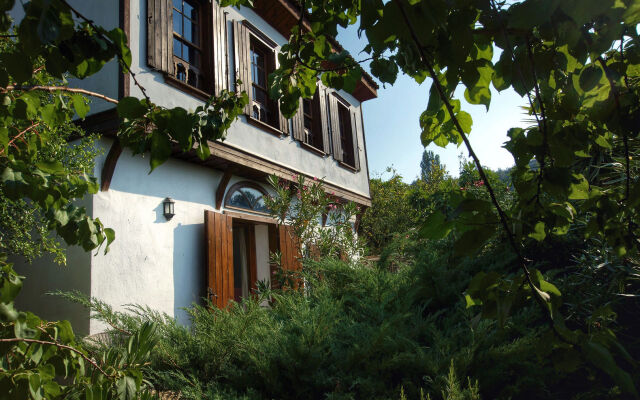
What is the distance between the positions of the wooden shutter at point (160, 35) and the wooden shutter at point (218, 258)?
6.73 feet

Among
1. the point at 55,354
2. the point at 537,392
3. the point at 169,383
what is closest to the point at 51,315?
the point at 169,383

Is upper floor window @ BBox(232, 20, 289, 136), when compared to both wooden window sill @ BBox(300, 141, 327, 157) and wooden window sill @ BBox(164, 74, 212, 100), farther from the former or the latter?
wooden window sill @ BBox(164, 74, 212, 100)

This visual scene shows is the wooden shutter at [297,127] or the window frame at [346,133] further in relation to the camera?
the window frame at [346,133]

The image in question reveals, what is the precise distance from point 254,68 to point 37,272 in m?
4.72

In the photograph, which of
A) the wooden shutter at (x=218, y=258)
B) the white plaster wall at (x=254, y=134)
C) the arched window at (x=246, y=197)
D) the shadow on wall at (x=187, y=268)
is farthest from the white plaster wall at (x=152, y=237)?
the white plaster wall at (x=254, y=134)

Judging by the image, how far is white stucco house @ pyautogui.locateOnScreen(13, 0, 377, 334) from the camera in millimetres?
4289

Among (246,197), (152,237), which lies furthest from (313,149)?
(152,237)

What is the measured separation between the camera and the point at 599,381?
181 centimetres

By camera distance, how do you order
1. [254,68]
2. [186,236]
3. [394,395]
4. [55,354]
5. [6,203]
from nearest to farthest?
[55,354]
[394,395]
[6,203]
[186,236]
[254,68]

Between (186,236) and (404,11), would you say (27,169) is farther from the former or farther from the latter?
(186,236)

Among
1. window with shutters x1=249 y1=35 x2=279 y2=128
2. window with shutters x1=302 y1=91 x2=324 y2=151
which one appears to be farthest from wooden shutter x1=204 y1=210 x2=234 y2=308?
window with shutters x1=302 y1=91 x2=324 y2=151

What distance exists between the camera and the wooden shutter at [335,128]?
8.80 meters

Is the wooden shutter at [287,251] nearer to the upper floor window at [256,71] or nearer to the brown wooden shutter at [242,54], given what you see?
the upper floor window at [256,71]

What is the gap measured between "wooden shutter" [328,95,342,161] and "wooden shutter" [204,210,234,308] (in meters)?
4.05
